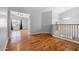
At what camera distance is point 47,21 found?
188 cm

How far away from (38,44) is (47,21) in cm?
40

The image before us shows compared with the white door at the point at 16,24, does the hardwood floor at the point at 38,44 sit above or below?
below

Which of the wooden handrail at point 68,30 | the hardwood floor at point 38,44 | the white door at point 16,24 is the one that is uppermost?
the white door at point 16,24

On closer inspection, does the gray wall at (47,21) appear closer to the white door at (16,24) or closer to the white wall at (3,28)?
the white door at (16,24)

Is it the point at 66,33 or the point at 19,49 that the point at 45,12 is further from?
the point at 19,49

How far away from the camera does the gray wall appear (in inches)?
73.3

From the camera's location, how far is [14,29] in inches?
72.7

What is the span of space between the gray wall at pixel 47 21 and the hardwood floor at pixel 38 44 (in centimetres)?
11

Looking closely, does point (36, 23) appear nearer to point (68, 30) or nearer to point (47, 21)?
point (47, 21)

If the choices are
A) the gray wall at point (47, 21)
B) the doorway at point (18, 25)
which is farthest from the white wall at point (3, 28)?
the gray wall at point (47, 21)

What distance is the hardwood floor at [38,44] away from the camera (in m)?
1.80

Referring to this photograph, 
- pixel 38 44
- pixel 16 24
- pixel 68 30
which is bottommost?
pixel 38 44

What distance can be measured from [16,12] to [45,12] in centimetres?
46

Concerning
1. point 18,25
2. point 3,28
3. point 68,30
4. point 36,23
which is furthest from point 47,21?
point 3,28
